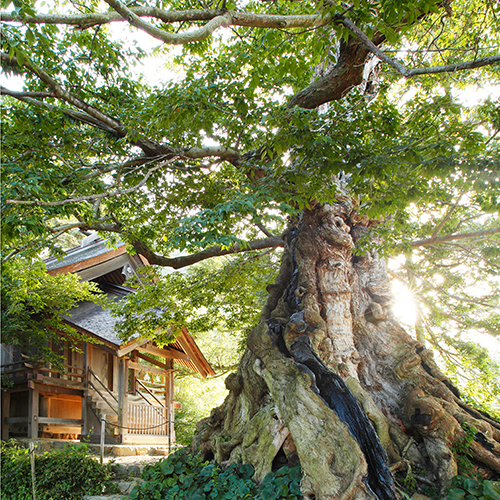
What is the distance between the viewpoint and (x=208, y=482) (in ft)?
17.7

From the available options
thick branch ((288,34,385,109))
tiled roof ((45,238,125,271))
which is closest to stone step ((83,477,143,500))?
tiled roof ((45,238,125,271))

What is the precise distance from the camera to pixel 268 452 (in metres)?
5.20

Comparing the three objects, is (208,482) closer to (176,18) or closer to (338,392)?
(338,392)

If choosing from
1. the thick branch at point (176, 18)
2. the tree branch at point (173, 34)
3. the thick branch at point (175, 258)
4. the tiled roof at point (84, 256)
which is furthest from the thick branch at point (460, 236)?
the tiled roof at point (84, 256)

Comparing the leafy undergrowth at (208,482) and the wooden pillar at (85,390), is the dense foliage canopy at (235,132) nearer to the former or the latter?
the leafy undergrowth at (208,482)

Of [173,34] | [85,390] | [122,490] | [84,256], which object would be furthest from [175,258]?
[85,390]

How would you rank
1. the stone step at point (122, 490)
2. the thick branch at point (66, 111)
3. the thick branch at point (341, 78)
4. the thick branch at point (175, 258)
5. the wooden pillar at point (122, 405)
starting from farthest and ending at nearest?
the wooden pillar at point (122, 405) < the thick branch at point (175, 258) < the stone step at point (122, 490) < the thick branch at point (341, 78) < the thick branch at point (66, 111)

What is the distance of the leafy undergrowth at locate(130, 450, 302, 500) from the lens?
15.5 feet

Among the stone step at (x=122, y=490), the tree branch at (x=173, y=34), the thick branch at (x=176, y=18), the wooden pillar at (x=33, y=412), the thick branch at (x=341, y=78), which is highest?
the thick branch at (x=341, y=78)

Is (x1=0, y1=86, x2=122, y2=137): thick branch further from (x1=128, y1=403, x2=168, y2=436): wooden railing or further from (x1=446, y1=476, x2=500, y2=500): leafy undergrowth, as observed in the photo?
(x1=128, y1=403, x2=168, y2=436): wooden railing

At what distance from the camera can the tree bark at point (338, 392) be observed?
4477 millimetres

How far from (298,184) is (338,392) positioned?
2.79m

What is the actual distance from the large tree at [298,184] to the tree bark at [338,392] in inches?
0.9

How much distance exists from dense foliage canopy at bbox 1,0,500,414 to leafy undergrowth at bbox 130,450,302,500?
2960 mm
